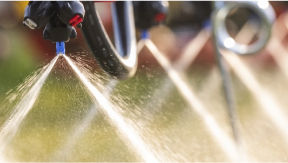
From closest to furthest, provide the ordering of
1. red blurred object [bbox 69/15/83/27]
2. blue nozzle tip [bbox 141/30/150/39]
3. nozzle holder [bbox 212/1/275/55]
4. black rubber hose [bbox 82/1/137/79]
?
red blurred object [bbox 69/15/83/27] < black rubber hose [bbox 82/1/137/79] < nozzle holder [bbox 212/1/275/55] < blue nozzle tip [bbox 141/30/150/39]

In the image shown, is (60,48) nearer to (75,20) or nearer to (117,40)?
(75,20)

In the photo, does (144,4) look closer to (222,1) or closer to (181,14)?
(222,1)

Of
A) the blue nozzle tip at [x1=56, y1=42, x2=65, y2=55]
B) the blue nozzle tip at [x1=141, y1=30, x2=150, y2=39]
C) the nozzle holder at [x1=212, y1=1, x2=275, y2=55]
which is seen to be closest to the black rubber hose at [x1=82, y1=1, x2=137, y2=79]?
the blue nozzle tip at [x1=56, y1=42, x2=65, y2=55]

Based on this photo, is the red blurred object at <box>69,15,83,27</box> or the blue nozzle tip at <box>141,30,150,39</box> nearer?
the red blurred object at <box>69,15,83,27</box>

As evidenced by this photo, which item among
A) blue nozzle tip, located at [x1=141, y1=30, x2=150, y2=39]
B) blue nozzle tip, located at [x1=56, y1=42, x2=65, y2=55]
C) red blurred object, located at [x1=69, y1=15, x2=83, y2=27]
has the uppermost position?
blue nozzle tip, located at [x1=141, y1=30, x2=150, y2=39]

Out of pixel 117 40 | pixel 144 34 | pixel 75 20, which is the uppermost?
pixel 144 34

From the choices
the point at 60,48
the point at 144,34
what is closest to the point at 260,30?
the point at 60,48

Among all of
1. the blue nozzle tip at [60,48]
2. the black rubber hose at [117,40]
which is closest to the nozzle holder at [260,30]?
the black rubber hose at [117,40]

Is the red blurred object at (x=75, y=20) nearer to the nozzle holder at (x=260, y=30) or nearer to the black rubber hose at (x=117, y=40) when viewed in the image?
the black rubber hose at (x=117, y=40)

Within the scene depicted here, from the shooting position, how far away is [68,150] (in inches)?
40.7

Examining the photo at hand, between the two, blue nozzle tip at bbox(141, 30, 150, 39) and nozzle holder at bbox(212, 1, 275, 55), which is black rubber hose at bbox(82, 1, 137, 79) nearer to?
nozzle holder at bbox(212, 1, 275, 55)

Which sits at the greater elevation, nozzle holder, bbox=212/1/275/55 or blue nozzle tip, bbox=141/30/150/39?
blue nozzle tip, bbox=141/30/150/39

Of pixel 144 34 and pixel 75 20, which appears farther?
pixel 144 34

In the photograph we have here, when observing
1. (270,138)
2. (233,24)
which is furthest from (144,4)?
(233,24)
